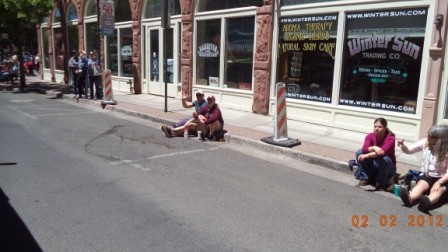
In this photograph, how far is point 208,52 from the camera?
12.8m

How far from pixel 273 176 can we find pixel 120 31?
44.1 feet

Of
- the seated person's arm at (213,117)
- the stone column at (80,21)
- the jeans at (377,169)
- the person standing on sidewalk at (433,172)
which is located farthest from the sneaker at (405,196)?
the stone column at (80,21)

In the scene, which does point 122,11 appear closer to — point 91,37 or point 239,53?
point 91,37

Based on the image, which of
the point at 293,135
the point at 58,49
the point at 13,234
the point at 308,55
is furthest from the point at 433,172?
the point at 58,49

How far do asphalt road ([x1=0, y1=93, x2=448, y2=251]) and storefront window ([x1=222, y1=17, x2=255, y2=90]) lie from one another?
4.35m

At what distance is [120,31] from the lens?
16984 millimetres

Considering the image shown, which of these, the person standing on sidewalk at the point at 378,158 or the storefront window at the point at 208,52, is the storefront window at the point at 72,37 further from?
the person standing on sidewalk at the point at 378,158

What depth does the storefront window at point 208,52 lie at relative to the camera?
1249 centimetres

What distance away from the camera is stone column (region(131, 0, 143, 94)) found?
15547 millimetres

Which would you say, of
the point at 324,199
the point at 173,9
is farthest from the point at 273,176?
the point at 173,9

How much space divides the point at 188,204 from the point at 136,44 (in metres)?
A: 12.5

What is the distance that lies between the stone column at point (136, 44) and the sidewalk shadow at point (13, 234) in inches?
475

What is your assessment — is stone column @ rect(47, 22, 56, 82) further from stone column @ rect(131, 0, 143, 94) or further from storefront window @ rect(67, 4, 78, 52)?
stone column @ rect(131, 0, 143, 94)

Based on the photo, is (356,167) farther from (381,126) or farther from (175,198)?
(175,198)
